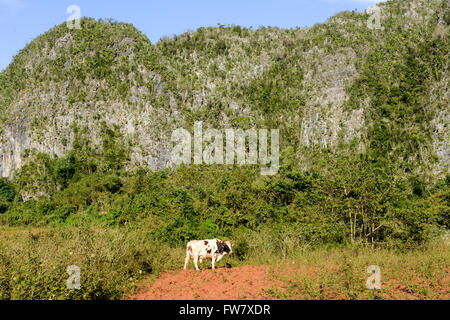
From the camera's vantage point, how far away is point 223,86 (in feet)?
207

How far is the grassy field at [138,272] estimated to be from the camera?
262 inches

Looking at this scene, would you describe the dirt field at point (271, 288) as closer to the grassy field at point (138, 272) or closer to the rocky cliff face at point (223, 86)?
the grassy field at point (138, 272)

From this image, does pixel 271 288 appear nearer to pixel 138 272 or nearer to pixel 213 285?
pixel 213 285

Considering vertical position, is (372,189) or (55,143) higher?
(55,143)

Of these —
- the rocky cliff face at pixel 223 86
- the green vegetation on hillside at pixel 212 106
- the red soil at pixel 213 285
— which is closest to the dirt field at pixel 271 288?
the red soil at pixel 213 285

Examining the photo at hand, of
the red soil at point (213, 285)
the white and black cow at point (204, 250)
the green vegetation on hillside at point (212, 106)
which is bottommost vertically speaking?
the red soil at point (213, 285)

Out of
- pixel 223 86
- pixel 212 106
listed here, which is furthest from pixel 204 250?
pixel 223 86

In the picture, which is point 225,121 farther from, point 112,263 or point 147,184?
point 112,263

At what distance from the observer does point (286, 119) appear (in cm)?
5931

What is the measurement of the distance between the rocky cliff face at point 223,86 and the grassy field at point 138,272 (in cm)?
4306

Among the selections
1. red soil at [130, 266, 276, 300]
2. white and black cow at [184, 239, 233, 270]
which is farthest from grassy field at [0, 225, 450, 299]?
white and black cow at [184, 239, 233, 270]

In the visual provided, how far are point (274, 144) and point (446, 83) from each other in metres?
25.2

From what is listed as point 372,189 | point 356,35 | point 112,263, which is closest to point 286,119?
point 356,35

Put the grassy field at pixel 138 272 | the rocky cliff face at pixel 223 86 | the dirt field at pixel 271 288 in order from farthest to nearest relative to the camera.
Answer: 1. the rocky cliff face at pixel 223 86
2. the dirt field at pixel 271 288
3. the grassy field at pixel 138 272
